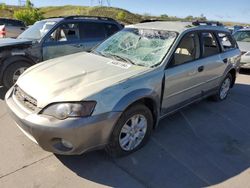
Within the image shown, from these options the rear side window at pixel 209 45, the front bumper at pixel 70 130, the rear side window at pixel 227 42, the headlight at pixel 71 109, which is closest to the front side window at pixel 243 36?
the rear side window at pixel 227 42

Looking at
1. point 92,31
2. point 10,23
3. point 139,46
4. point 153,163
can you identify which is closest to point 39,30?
point 92,31

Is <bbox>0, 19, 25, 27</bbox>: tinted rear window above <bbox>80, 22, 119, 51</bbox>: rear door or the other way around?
the other way around

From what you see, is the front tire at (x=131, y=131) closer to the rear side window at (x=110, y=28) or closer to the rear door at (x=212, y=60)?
the rear door at (x=212, y=60)

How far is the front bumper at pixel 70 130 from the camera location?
2.88m

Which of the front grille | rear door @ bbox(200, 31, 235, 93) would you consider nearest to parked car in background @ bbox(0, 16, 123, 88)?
the front grille

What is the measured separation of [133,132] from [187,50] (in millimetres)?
1738

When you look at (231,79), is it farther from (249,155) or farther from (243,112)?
(249,155)

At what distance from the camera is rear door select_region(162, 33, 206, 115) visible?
400 cm

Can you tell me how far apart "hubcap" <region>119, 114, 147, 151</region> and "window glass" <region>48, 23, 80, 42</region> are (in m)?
3.90

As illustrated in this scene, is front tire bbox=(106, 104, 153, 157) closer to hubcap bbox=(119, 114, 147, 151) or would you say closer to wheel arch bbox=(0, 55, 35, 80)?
hubcap bbox=(119, 114, 147, 151)

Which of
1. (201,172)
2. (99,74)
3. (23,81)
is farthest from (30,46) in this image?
(201,172)

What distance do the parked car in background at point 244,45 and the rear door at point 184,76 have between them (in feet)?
15.4

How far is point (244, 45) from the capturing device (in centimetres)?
956

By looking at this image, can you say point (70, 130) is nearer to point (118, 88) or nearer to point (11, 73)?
point (118, 88)
